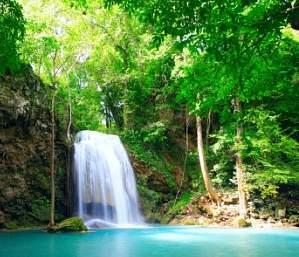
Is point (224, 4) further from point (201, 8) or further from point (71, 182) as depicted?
point (71, 182)

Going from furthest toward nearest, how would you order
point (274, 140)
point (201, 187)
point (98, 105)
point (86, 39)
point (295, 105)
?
point (98, 105) < point (201, 187) < point (86, 39) < point (274, 140) < point (295, 105)

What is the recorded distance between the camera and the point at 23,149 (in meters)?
16.3

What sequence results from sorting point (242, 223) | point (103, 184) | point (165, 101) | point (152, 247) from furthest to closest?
point (165, 101), point (103, 184), point (242, 223), point (152, 247)

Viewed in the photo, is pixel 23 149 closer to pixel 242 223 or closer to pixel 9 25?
pixel 242 223

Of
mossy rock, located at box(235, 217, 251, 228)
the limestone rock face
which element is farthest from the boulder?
the limestone rock face

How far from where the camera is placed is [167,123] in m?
22.8

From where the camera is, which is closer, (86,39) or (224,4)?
(224,4)

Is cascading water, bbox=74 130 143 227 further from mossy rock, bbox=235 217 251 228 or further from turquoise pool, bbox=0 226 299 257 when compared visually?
turquoise pool, bbox=0 226 299 257

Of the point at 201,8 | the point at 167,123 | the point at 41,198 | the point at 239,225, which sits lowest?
the point at 239,225

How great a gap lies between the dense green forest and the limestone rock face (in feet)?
0.15

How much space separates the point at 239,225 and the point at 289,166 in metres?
3.01

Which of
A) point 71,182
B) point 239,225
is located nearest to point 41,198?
point 71,182

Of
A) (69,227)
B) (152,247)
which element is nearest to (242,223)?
(69,227)

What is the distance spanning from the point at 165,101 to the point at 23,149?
9.08 meters
